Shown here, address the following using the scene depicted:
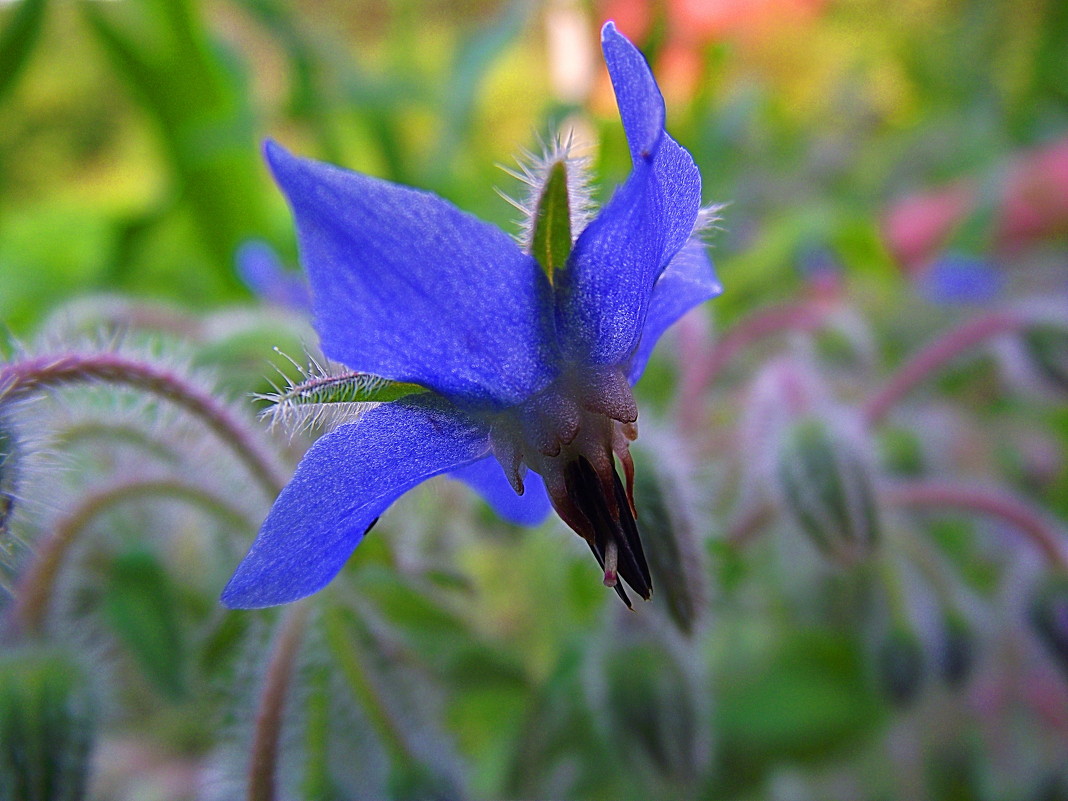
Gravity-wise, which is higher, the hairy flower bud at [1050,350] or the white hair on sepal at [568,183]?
the hairy flower bud at [1050,350]

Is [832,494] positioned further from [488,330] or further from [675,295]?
[488,330]

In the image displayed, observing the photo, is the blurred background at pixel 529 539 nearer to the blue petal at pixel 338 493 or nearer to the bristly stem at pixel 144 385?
the bristly stem at pixel 144 385

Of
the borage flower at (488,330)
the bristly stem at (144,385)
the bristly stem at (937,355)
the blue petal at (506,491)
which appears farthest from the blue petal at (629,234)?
the bristly stem at (937,355)

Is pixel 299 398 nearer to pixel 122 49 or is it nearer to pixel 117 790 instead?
pixel 117 790

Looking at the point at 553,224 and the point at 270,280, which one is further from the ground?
the point at 270,280

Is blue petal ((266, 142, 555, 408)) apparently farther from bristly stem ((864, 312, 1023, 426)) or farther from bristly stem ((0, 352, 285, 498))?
bristly stem ((864, 312, 1023, 426))

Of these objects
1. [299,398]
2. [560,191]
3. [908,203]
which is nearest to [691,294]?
[560,191]

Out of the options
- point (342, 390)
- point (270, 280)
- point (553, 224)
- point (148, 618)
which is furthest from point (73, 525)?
point (270, 280)

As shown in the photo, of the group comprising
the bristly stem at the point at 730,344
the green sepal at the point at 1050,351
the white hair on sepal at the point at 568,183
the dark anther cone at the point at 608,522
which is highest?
the bristly stem at the point at 730,344
